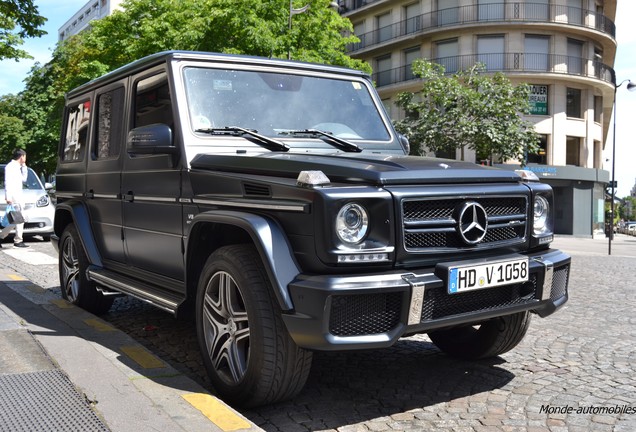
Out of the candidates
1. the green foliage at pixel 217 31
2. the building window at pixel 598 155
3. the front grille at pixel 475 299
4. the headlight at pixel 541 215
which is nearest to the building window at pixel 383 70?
the green foliage at pixel 217 31

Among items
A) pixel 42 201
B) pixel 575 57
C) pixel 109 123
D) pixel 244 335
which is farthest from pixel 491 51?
pixel 244 335

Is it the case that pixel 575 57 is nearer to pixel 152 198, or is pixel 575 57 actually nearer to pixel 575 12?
pixel 575 12

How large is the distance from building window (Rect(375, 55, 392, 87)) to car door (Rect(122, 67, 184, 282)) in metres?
37.7

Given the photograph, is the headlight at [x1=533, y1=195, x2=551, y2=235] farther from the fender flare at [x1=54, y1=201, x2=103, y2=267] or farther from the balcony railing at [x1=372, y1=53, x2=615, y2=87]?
the balcony railing at [x1=372, y1=53, x2=615, y2=87]

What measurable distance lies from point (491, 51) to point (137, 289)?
35.8 meters

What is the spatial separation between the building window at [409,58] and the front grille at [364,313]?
3794cm

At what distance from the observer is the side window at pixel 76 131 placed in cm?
609

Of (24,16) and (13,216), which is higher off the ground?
(24,16)

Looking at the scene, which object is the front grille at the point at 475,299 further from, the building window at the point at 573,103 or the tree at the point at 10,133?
the tree at the point at 10,133

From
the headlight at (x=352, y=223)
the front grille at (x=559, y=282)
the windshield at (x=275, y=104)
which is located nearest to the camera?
the headlight at (x=352, y=223)

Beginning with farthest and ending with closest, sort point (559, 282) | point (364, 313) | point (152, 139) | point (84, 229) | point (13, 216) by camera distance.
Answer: point (13, 216) → point (84, 229) → point (152, 139) → point (559, 282) → point (364, 313)

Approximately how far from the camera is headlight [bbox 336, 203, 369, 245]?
3.12 meters

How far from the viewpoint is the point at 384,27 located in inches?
1665

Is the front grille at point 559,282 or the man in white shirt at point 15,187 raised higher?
the man in white shirt at point 15,187
